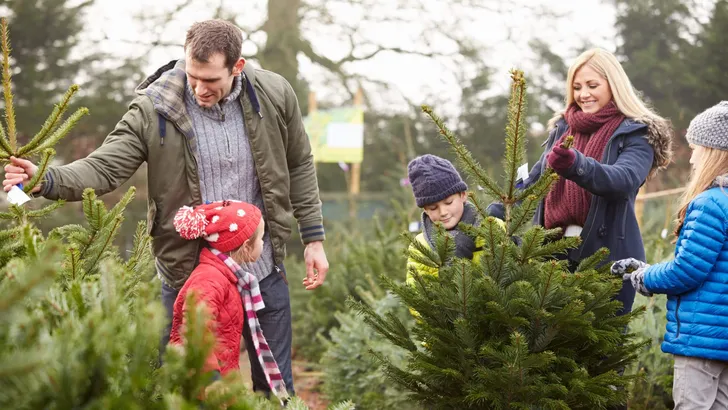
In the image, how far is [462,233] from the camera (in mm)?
3674

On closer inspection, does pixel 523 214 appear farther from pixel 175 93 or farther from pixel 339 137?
pixel 339 137

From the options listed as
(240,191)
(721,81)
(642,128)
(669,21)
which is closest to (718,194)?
(642,128)

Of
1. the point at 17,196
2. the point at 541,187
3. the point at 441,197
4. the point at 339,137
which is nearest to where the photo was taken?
the point at 17,196

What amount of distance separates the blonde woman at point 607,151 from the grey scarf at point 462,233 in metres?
0.13

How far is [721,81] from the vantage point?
59.8 feet

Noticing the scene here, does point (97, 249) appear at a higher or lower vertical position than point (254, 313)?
higher

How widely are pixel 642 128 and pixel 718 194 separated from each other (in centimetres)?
50

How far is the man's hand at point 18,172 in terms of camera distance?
9.24 feet

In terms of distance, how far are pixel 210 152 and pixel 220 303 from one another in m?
0.71

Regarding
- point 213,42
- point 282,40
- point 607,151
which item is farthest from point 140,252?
point 282,40

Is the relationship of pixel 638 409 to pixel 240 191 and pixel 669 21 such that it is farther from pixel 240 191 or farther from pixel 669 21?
pixel 669 21

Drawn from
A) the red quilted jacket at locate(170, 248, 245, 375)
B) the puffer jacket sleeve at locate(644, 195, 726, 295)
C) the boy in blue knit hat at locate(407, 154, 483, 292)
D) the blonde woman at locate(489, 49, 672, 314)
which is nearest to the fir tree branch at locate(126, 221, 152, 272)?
the red quilted jacket at locate(170, 248, 245, 375)

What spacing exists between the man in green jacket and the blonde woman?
42.9 inches

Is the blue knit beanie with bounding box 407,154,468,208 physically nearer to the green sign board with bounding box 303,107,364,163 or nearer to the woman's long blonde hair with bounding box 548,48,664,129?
the woman's long blonde hair with bounding box 548,48,664,129
